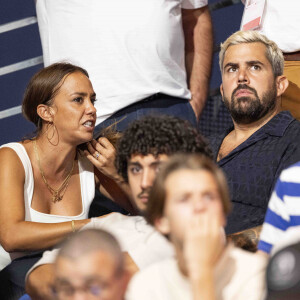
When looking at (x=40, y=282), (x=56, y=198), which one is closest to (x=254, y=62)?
(x=56, y=198)

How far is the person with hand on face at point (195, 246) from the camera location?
981mm

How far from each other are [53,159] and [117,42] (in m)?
0.48

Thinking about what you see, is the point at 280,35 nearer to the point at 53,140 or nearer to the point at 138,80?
the point at 138,80

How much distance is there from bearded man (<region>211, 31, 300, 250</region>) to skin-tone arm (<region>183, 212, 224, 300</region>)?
2.56 ft

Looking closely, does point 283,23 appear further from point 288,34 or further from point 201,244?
point 201,244

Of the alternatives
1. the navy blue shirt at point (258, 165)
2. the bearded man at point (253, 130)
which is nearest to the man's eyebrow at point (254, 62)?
the bearded man at point (253, 130)

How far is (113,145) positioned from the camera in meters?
2.05

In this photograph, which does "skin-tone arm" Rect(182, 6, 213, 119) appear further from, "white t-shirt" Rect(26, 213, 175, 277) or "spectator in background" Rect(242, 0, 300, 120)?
"white t-shirt" Rect(26, 213, 175, 277)

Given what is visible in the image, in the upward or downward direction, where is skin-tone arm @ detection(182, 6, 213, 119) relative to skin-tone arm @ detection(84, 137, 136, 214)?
upward

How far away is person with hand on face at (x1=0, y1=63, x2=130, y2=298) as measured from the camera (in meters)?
1.96

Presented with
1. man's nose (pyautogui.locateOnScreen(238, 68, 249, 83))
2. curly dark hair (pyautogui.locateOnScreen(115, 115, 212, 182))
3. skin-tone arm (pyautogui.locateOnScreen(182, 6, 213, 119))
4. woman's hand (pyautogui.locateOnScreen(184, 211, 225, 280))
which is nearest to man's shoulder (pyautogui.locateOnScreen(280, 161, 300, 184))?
curly dark hair (pyautogui.locateOnScreen(115, 115, 212, 182))

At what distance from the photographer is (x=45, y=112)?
6.81 ft

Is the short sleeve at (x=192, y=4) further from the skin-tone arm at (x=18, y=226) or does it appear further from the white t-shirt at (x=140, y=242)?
the white t-shirt at (x=140, y=242)

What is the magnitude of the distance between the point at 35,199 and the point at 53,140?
0.20 m
